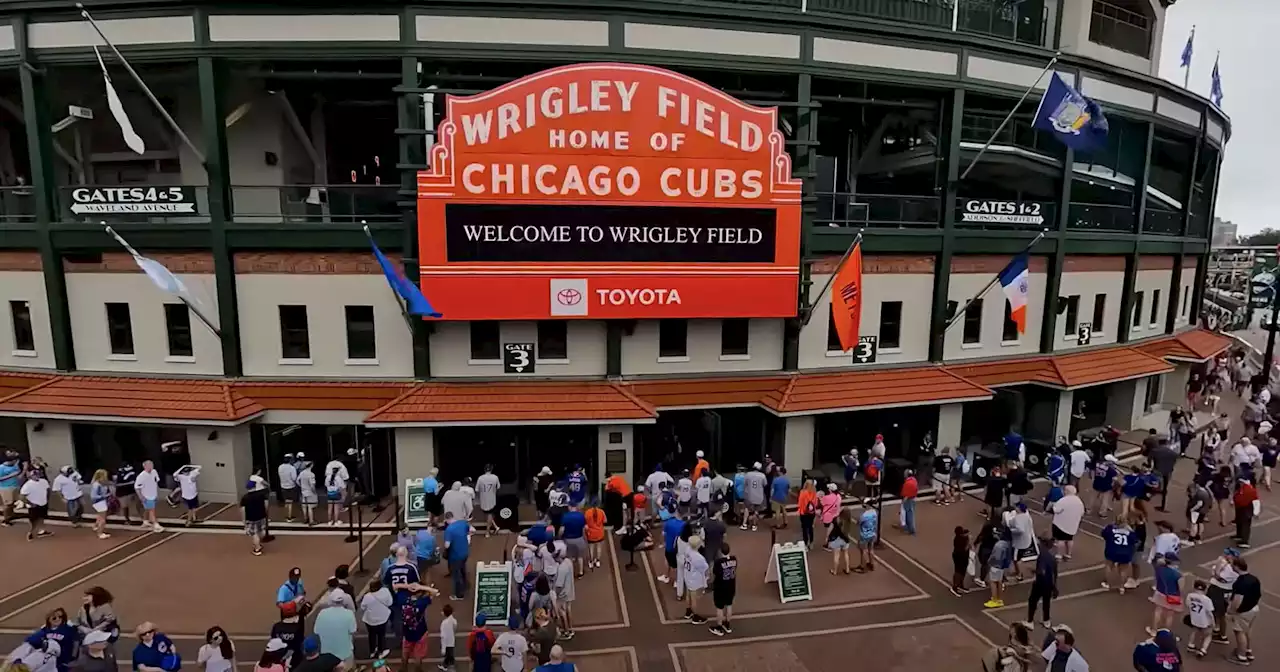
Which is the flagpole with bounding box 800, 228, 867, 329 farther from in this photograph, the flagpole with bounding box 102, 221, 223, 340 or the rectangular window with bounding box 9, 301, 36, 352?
the rectangular window with bounding box 9, 301, 36, 352

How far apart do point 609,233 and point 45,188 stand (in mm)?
15543

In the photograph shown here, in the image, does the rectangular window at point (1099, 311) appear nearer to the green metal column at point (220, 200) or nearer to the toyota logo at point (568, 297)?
the toyota logo at point (568, 297)

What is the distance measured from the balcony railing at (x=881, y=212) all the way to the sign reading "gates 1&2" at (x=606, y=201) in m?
2.86

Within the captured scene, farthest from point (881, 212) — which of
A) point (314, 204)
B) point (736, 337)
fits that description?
point (314, 204)

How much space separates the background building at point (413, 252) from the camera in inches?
701

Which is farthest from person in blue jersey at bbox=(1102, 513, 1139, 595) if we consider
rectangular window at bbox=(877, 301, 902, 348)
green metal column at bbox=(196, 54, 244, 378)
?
green metal column at bbox=(196, 54, 244, 378)

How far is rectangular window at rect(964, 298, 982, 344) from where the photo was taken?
22531 millimetres

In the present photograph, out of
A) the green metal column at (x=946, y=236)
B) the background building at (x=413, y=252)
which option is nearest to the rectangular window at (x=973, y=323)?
the background building at (x=413, y=252)

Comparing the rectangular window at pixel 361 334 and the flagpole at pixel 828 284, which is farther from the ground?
the flagpole at pixel 828 284

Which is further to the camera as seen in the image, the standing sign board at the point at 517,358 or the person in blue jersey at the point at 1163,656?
the standing sign board at the point at 517,358

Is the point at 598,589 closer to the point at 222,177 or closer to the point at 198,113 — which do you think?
the point at 222,177

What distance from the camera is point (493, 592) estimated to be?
39.8 ft

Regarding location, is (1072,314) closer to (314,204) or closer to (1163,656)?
(1163,656)

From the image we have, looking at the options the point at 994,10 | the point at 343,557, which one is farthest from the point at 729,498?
the point at 994,10
